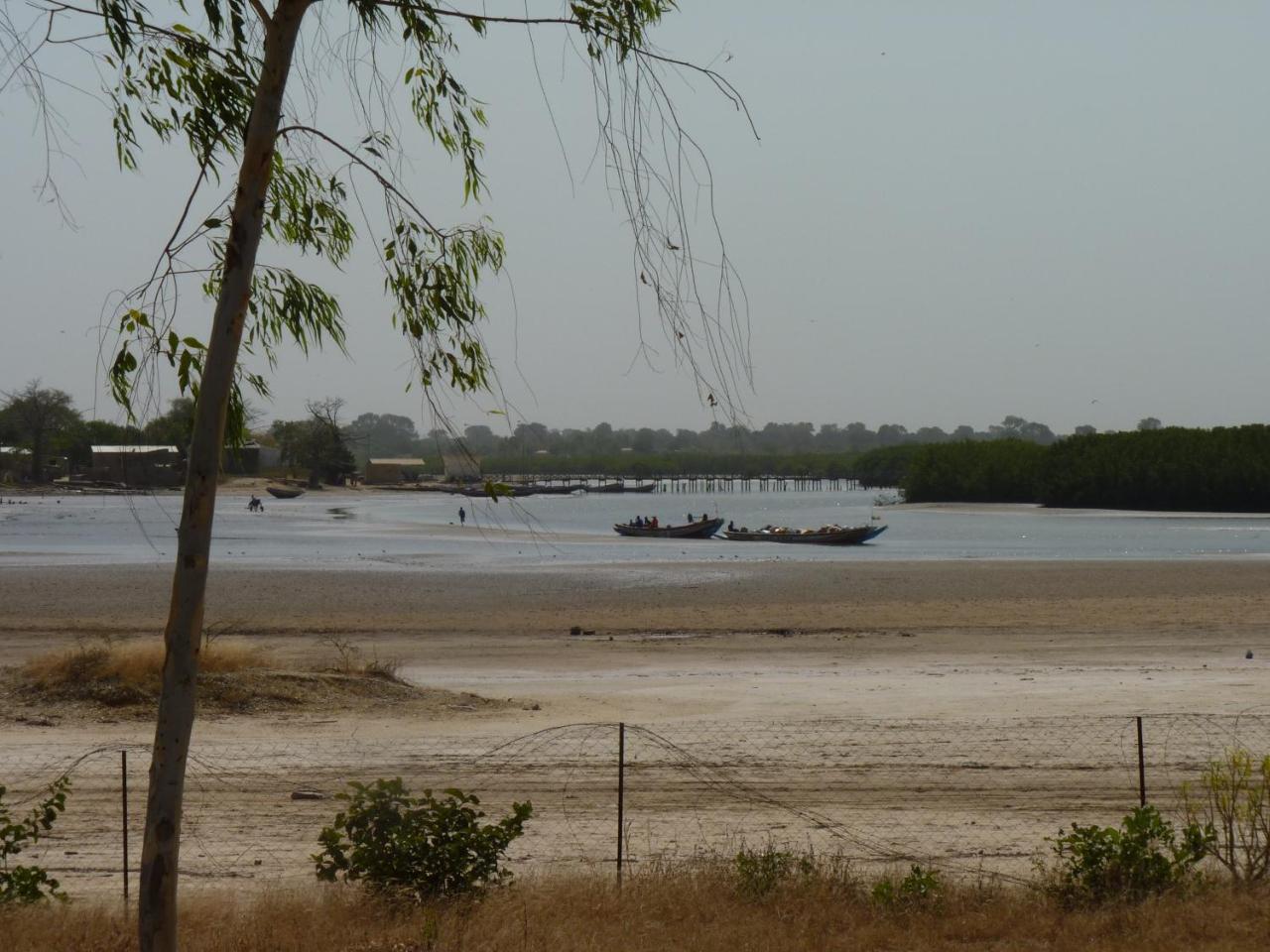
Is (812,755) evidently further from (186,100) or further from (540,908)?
(186,100)

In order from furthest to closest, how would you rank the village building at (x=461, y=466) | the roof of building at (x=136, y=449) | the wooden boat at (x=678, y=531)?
the wooden boat at (x=678, y=531) → the roof of building at (x=136, y=449) → the village building at (x=461, y=466)

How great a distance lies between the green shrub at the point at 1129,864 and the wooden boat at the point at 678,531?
61382 millimetres

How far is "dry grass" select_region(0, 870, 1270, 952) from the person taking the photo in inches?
265

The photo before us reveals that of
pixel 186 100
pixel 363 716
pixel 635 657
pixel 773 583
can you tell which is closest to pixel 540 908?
pixel 186 100

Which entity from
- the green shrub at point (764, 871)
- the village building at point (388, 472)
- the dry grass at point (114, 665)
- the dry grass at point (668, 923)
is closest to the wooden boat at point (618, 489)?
the village building at point (388, 472)

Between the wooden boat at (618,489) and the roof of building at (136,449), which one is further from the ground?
the roof of building at (136,449)

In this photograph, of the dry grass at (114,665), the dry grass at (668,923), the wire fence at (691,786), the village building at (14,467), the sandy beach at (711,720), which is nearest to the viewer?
the dry grass at (668,923)

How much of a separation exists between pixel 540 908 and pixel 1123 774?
6.93 meters

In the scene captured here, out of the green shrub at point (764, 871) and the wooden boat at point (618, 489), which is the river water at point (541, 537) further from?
the wooden boat at point (618, 489)

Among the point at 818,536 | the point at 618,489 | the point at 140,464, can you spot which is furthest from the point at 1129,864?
the point at 618,489

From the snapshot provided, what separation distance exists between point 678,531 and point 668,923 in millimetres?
62384

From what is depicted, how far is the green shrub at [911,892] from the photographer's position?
7.43 metres

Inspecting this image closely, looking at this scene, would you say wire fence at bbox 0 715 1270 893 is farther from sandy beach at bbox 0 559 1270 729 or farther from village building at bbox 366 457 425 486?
village building at bbox 366 457 425 486

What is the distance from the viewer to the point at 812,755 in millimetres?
13305
